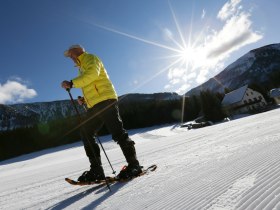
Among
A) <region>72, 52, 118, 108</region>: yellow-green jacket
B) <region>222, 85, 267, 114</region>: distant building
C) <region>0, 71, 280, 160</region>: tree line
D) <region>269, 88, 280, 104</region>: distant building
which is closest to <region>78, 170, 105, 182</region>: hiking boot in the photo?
<region>72, 52, 118, 108</region>: yellow-green jacket

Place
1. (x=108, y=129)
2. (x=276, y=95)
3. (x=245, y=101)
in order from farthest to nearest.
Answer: (x=245, y=101) < (x=276, y=95) < (x=108, y=129)

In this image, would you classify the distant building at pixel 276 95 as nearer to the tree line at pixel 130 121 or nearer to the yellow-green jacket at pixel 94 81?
the tree line at pixel 130 121

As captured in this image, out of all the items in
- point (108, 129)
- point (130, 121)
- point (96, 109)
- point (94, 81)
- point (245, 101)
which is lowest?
point (108, 129)

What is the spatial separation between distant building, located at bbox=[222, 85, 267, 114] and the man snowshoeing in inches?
3294

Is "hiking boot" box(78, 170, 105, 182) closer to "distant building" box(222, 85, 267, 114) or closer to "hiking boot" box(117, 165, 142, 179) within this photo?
"hiking boot" box(117, 165, 142, 179)

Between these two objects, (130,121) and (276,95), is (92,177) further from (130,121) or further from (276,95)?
(276,95)

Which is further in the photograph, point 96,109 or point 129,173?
point 96,109

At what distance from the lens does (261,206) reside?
159 centimetres

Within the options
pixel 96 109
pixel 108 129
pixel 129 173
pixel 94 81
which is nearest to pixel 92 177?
pixel 129 173

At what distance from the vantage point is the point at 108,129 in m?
4.11

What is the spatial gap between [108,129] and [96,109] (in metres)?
0.34

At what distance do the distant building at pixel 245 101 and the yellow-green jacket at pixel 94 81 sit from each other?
83626 millimetres

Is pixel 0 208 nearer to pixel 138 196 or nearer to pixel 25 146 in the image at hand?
pixel 138 196

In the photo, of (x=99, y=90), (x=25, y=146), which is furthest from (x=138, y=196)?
(x=25, y=146)
